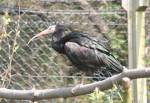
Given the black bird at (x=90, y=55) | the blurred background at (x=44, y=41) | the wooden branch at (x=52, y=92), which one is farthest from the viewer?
the blurred background at (x=44, y=41)

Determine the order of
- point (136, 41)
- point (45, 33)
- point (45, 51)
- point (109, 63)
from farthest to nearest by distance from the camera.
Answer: point (45, 51)
point (45, 33)
point (109, 63)
point (136, 41)

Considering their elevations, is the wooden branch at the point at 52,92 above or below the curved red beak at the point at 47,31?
below

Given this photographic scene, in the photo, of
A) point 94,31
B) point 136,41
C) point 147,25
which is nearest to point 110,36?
point 94,31

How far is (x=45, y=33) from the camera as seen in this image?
12.1 ft

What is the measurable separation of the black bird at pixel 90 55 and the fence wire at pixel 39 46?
0.70ft

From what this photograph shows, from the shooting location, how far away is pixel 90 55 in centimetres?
325

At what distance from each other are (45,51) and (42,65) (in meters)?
0.18

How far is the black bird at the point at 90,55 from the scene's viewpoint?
315cm

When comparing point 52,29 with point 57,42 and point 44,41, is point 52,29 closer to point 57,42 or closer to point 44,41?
point 57,42

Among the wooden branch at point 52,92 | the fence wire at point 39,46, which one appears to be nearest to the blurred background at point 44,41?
the fence wire at point 39,46

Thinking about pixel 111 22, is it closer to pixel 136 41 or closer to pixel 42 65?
pixel 42 65

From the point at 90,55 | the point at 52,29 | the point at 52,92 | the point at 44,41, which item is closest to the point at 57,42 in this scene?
the point at 52,29

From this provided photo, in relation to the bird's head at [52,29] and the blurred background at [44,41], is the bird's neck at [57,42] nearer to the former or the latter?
the bird's head at [52,29]

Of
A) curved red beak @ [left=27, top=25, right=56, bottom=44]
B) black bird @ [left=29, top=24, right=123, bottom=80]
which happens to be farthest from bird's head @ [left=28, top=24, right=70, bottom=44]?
black bird @ [left=29, top=24, right=123, bottom=80]
